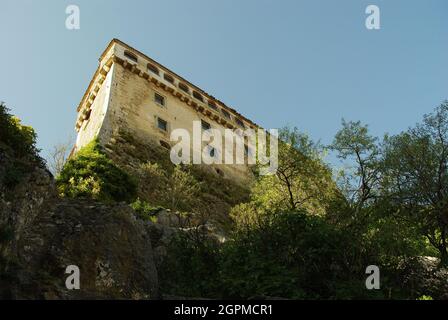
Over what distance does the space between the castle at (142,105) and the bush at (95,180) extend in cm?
642

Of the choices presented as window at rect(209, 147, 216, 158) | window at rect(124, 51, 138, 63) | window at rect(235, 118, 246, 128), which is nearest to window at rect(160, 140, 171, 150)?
window at rect(209, 147, 216, 158)

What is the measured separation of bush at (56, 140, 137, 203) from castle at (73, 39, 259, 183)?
6.42 metres

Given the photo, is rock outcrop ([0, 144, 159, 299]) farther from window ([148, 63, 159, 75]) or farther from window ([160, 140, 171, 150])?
window ([148, 63, 159, 75])

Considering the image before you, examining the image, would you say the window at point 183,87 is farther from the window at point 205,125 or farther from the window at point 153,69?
the window at point 205,125

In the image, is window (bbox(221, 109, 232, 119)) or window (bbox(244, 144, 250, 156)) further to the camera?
window (bbox(221, 109, 232, 119))

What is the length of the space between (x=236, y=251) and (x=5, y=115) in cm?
748

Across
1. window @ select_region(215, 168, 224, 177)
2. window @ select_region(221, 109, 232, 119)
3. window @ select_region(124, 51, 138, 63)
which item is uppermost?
window @ select_region(124, 51, 138, 63)

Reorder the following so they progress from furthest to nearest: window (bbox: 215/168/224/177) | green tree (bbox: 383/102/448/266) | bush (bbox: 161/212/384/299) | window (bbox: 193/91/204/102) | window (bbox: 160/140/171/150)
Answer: window (bbox: 193/91/204/102), window (bbox: 215/168/224/177), window (bbox: 160/140/171/150), green tree (bbox: 383/102/448/266), bush (bbox: 161/212/384/299)

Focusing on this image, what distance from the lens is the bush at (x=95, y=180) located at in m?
22.7

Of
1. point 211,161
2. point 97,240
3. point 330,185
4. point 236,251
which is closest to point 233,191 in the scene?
point 211,161

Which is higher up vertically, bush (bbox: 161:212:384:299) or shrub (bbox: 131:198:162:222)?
shrub (bbox: 131:198:162:222)

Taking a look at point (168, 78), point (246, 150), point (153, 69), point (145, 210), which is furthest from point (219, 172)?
point (145, 210)

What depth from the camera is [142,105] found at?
37.2 m

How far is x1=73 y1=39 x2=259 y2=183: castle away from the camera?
3516 centimetres
